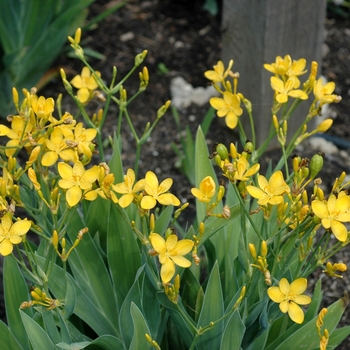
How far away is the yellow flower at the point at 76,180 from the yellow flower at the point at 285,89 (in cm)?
48

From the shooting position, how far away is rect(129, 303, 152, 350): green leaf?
1.26 metres

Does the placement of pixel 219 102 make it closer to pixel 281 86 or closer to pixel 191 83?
pixel 281 86

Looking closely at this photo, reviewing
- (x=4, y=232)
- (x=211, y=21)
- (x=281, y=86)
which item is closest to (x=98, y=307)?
(x=4, y=232)

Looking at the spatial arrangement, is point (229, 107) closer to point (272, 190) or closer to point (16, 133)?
point (272, 190)

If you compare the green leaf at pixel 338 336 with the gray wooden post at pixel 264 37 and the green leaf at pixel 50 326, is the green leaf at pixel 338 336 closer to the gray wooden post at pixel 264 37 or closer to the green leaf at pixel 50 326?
the green leaf at pixel 50 326

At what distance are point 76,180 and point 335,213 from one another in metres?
0.49

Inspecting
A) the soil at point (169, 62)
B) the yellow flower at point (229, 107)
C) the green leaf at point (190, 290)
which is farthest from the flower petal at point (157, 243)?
the soil at point (169, 62)

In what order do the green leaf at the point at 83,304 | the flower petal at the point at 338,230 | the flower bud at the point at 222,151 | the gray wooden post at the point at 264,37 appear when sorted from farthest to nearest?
the gray wooden post at the point at 264,37 < the green leaf at the point at 83,304 < the flower bud at the point at 222,151 < the flower petal at the point at 338,230

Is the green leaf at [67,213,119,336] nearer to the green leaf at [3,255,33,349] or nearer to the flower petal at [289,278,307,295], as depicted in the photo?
the green leaf at [3,255,33,349]

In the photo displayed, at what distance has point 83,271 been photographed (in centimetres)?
156

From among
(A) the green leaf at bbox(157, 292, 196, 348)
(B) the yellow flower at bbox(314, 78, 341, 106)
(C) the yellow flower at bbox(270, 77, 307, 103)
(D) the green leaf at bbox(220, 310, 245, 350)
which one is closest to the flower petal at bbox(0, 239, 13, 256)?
(A) the green leaf at bbox(157, 292, 196, 348)

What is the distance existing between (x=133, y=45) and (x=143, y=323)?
7.10 feet

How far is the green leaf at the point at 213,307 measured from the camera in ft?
4.48

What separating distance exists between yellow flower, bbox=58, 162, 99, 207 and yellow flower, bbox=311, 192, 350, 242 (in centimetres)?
42
